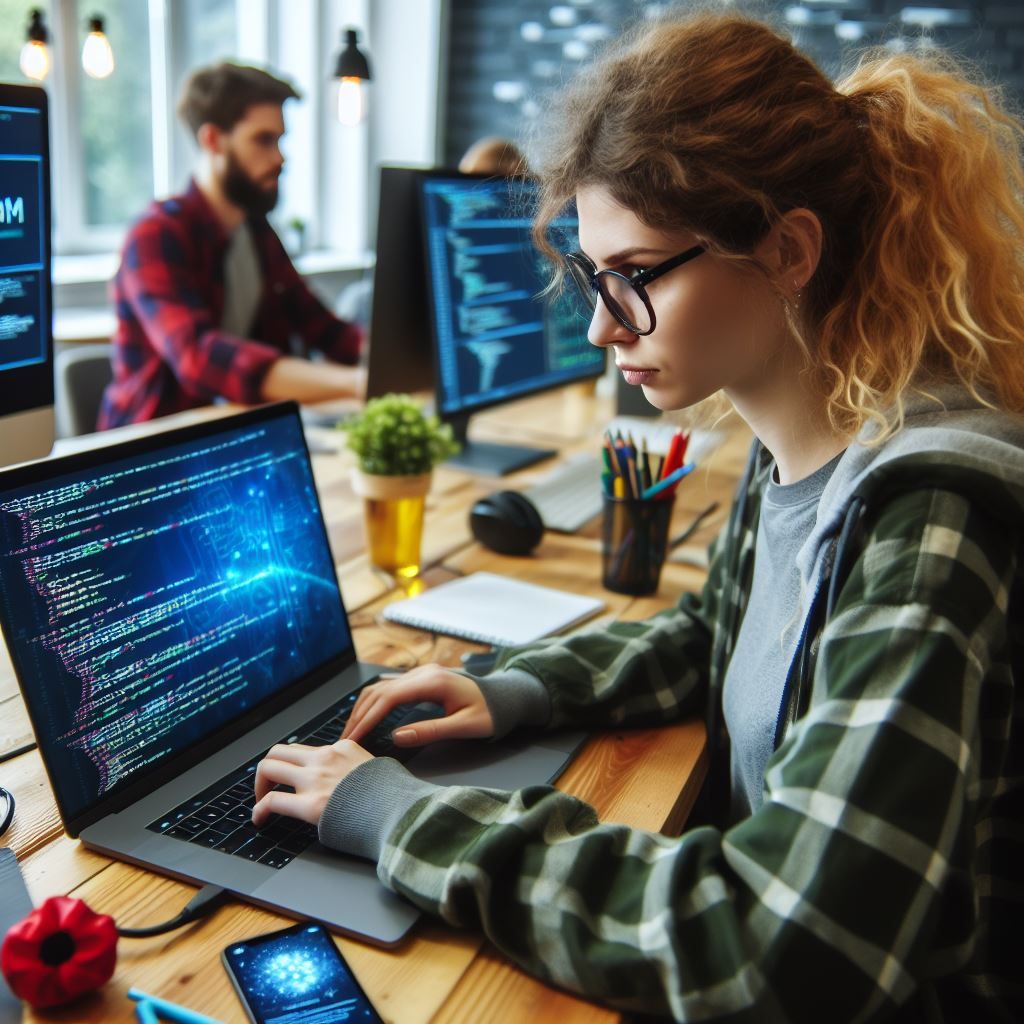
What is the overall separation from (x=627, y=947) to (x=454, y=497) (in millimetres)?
1149

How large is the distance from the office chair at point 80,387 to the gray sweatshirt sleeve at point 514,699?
5.72 feet

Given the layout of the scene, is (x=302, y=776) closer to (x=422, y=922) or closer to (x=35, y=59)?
(x=422, y=922)

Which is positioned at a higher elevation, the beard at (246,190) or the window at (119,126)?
the window at (119,126)

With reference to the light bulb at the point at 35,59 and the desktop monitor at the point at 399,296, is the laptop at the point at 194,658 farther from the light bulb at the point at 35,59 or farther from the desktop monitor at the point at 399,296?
the light bulb at the point at 35,59

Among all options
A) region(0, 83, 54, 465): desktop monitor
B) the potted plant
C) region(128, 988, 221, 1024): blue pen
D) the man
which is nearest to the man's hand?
the man

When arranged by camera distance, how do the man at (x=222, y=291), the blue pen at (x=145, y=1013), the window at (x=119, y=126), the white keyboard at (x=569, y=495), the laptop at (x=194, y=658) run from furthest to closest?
the window at (x=119, y=126) → the man at (x=222, y=291) → the white keyboard at (x=569, y=495) → the laptop at (x=194, y=658) → the blue pen at (x=145, y=1013)

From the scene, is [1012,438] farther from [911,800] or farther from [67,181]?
[67,181]

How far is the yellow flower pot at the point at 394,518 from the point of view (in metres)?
1.33

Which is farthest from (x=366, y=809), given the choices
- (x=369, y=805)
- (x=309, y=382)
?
(x=309, y=382)

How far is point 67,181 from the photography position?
11.9ft

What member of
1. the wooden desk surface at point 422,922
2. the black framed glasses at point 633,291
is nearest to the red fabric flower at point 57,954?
the wooden desk surface at point 422,922

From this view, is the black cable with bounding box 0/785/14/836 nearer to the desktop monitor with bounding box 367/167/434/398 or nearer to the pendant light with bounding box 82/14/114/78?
the desktop monitor with bounding box 367/167/434/398

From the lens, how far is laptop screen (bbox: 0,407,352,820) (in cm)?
75

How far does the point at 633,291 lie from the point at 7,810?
0.62 m
